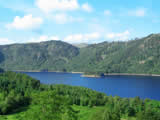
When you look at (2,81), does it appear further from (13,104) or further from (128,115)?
(128,115)

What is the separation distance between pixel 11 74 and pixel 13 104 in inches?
3549

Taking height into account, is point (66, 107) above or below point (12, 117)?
above

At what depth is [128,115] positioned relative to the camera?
330 feet

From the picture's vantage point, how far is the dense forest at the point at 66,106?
35.3 meters

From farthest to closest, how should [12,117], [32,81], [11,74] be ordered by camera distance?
[11,74], [32,81], [12,117]

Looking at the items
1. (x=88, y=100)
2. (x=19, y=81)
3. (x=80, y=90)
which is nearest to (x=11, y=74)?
(x=19, y=81)

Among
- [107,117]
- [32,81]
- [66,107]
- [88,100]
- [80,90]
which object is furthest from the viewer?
[32,81]

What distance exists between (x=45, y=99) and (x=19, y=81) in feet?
429

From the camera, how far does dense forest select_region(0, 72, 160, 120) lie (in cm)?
3534

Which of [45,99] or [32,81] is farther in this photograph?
[32,81]

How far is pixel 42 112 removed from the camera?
35.7 meters

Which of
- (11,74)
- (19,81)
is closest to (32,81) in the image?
(19,81)

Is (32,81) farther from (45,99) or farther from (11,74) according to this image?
(45,99)

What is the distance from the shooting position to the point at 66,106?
1379 inches
